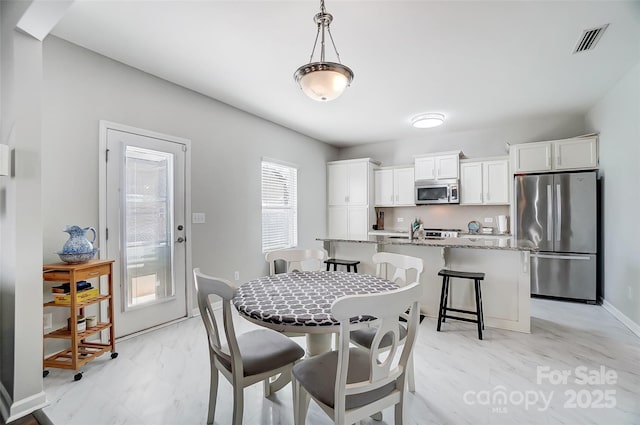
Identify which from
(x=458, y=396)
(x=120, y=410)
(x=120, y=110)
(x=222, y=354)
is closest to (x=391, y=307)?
(x=222, y=354)

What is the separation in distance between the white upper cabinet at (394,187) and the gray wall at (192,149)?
1.24m

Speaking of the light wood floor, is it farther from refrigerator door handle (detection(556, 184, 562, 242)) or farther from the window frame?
the window frame

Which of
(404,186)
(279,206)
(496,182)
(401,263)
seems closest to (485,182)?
(496,182)

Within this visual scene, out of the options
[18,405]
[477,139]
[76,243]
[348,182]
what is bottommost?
[18,405]

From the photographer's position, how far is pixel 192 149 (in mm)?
3496

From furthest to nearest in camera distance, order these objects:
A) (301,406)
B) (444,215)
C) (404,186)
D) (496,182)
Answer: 1. (404,186)
2. (444,215)
3. (496,182)
4. (301,406)

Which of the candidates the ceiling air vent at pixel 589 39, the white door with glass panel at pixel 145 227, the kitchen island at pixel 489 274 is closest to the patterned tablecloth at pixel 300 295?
the kitchen island at pixel 489 274

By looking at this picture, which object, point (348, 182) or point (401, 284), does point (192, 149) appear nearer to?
point (401, 284)

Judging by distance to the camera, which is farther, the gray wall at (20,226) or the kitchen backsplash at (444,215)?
the kitchen backsplash at (444,215)

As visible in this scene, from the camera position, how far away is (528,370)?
7.46 ft

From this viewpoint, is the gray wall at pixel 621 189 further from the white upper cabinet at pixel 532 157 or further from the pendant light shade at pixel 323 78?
the pendant light shade at pixel 323 78

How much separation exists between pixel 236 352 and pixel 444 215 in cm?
497

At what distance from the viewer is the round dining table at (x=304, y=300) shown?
53.2 inches

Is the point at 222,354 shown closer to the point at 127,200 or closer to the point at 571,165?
the point at 127,200
